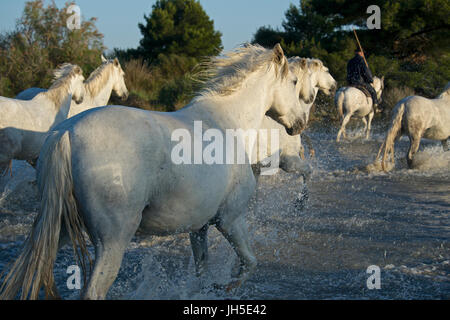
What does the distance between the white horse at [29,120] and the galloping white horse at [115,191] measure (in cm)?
354

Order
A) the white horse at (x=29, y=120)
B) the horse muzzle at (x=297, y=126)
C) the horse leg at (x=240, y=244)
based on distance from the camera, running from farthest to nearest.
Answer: the white horse at (x=29, y=120), the horse muzzle at (x=297, y=126), the horse leg at (x=240, y=244)

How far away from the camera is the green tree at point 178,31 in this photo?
2975 centimetres

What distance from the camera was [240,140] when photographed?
3.43 meters

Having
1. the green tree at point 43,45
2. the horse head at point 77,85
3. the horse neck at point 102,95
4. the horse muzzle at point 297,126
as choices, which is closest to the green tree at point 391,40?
the green tree at point 43,45

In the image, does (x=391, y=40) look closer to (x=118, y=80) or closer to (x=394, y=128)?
(x=394, y=128)

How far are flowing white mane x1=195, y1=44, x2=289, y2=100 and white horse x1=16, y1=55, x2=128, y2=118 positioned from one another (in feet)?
→ 15.8

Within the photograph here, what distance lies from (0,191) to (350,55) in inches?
740

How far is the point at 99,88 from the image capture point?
870 cm

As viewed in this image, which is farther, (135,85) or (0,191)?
(135,85)

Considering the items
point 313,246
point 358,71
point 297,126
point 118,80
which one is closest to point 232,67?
point 297,126

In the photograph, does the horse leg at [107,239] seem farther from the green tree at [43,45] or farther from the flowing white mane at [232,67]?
the green tree at [43,45]

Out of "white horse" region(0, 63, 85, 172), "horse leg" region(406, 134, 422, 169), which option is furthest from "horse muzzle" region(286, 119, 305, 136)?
"horse leg" region(406, 134, 422, 169)

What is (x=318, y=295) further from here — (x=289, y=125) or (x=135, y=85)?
(x=135, y=85)
